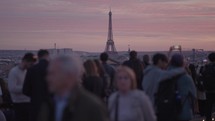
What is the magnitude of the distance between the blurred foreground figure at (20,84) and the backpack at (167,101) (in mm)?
2680

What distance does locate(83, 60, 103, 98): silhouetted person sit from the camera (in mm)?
9938

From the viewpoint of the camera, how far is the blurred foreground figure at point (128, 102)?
7500mm

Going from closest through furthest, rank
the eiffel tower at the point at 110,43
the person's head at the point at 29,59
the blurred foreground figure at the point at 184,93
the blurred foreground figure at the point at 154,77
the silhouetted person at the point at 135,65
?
the blurred foreground figure at the point at 154,77 → the blurred foreground figure at the point at 184,93 → the person's head at the point at 29,59 → the silhouetted person at the point at 135,65 → the eiffel tower at the point at 110,43

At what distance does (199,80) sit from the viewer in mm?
16094

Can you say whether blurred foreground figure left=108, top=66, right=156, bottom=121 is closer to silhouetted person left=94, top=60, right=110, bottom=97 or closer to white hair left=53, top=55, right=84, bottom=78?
white hair left=53, top=55, right=84, bottom=78

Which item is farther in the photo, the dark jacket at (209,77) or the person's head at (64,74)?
the dark jacket at (209,77)

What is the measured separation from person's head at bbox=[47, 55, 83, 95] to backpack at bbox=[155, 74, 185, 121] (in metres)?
5.29

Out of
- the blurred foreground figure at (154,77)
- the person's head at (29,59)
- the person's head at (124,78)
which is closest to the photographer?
the person's head at (124,78)

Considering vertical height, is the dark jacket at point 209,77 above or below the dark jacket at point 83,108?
below

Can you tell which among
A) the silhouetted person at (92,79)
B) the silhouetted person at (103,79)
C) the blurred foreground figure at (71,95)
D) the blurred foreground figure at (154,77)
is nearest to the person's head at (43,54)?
the silhouetted person at (92,79)

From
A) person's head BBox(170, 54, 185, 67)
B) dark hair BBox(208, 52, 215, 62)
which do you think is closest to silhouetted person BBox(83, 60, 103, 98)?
person's head BBox(170, 54, 185, 67)

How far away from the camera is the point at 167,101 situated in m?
10.4

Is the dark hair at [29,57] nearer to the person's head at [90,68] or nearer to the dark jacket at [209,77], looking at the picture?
the person's head at [90,68]

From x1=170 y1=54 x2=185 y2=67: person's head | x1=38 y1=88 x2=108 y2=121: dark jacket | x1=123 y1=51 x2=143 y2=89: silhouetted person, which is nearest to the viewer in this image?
x1=38 y1=88 x2=108 y2=121: dark jacket
